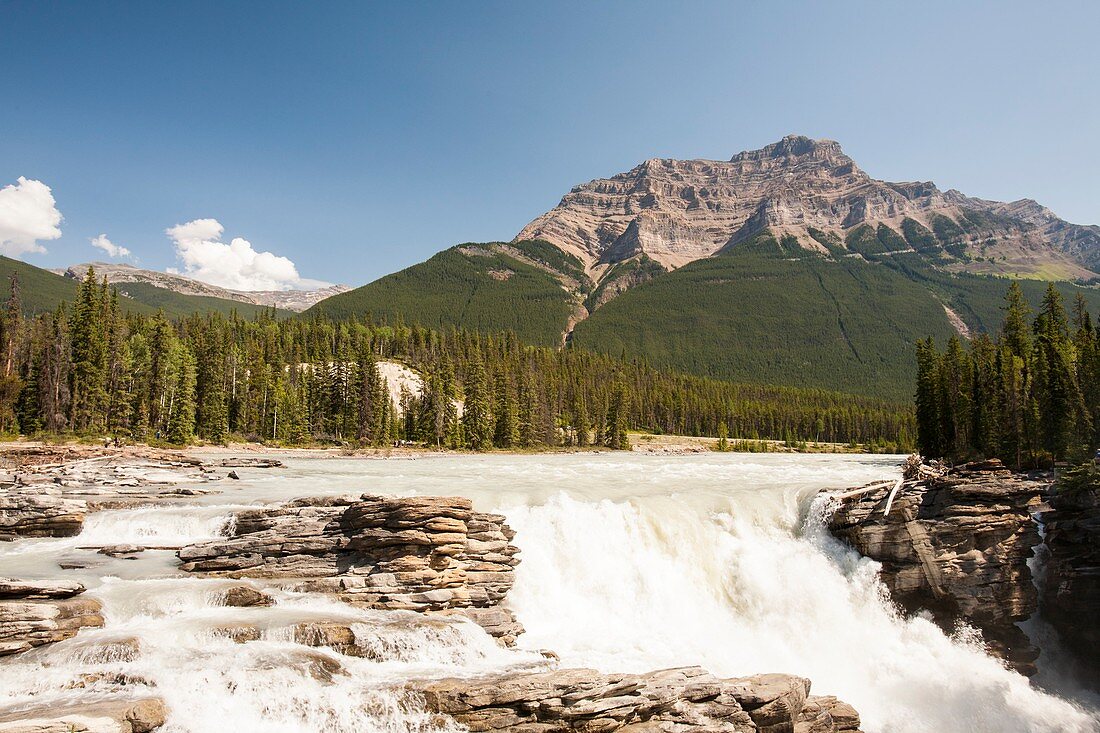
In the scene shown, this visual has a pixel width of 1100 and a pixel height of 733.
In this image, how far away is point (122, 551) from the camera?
21.7 metres

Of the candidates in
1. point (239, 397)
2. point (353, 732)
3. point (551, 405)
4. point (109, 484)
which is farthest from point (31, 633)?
point (551, 405)

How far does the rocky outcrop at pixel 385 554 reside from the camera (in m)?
20.0

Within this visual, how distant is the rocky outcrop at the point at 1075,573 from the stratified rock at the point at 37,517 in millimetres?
45644

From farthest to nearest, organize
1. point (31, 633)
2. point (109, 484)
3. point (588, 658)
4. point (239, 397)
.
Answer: point (239, 397), point (109, 484), point (588, 658), point (31, 633)

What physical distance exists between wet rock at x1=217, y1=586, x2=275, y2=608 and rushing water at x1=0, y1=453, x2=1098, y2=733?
392 millimetres

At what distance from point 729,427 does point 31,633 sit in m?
155

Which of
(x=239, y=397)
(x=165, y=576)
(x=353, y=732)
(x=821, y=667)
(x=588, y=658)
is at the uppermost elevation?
(x=239, y=397)

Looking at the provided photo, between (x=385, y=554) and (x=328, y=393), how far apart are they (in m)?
87.3

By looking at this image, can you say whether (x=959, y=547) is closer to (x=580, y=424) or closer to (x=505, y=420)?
(x=505, y=420)

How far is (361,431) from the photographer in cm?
9631

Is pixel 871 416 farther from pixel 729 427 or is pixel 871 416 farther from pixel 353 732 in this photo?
pixel 353 732

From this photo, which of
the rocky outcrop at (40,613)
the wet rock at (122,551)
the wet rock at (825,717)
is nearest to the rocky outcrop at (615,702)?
the wet rock at (825,717)

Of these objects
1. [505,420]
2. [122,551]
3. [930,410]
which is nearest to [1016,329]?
[930,410]

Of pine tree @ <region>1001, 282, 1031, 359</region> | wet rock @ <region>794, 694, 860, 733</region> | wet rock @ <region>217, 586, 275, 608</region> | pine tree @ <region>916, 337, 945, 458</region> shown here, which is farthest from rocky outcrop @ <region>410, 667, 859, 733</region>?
pine tree @ <region>1001, 282, 1031, 359</region>
